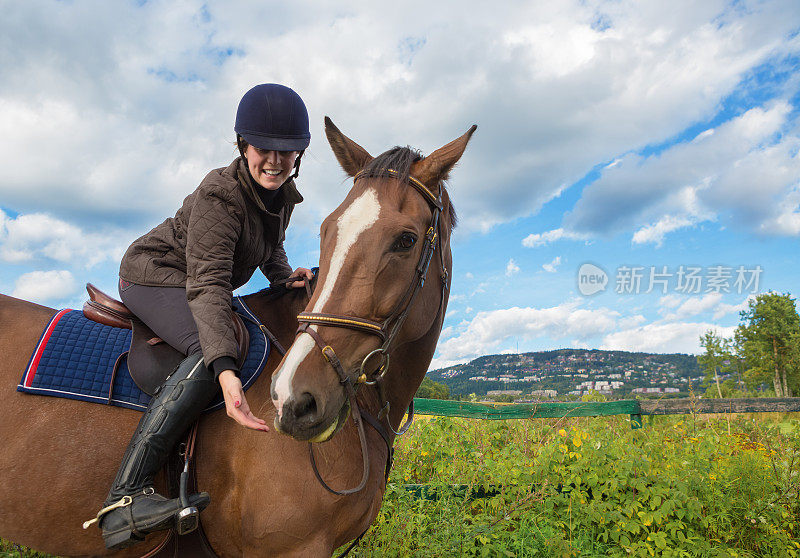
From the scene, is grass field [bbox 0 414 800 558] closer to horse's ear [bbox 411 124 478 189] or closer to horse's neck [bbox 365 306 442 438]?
horse's neck [bbox 365 306 442 438]

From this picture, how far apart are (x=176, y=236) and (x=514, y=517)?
420cm

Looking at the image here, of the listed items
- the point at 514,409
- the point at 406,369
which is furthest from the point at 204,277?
the point at 514,409

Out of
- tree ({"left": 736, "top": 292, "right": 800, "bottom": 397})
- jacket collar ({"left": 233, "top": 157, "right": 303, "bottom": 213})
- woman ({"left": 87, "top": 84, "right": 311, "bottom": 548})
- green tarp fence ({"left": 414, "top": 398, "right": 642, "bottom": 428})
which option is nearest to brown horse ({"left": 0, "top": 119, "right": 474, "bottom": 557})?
woman ({"left": 87, "top": 84, "right": 311, "bottom": 548})

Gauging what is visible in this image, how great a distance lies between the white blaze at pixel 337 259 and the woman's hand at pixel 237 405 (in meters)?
0.38

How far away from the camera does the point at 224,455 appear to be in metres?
2.47

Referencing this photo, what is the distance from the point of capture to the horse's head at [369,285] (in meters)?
1.89

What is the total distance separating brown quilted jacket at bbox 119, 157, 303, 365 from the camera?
93.5 inches

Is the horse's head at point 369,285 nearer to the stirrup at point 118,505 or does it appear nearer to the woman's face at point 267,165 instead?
the woman's face at point 267,165

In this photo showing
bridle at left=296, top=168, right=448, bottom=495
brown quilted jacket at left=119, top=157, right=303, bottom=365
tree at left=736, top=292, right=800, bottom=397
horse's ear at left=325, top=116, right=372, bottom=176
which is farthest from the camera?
tree at left=736, top=292, right=800, bottom=397

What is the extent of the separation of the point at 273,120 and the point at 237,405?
1.58 meters

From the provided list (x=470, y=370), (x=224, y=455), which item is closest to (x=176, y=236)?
(x=224, y=455)

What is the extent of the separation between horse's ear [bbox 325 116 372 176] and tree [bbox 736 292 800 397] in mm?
48956

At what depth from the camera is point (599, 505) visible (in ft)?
15.0

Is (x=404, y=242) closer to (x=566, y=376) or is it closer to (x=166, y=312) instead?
(x=166, y=312)
